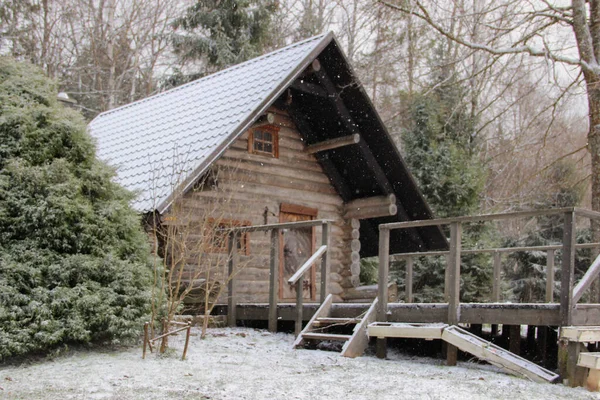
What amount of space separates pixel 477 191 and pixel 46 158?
49.0 ft

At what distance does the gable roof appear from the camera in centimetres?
1241

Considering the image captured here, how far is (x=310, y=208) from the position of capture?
15.6m

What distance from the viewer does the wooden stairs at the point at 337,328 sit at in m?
9.59

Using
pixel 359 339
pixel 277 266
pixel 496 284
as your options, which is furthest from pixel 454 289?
pixel 496 284

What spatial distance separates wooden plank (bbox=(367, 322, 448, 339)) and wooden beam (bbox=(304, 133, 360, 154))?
547cm

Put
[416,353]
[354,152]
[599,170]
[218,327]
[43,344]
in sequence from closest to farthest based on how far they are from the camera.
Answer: [43,344], [416,353], [218,327], [599,170], [354,152]

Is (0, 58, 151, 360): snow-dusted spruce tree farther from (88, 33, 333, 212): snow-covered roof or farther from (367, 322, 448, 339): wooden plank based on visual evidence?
(367, 322, 448, 339): wooden plank

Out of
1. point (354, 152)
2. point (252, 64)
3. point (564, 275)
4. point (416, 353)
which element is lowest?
point (416, 353)

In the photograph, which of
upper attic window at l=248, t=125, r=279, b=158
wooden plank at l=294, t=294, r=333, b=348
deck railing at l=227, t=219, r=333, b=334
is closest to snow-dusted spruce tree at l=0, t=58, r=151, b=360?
deck railing at l=227, t=219, r=333, b=334

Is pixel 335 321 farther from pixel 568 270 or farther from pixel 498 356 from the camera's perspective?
pixel 568 270

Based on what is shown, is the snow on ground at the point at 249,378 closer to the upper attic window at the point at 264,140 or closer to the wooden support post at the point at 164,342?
the wooden support post at the point at 164,342

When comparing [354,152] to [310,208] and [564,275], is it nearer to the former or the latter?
[310,208]

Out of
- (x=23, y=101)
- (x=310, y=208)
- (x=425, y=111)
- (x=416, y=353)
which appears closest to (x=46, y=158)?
(x=23, y=101)

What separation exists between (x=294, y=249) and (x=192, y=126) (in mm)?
3803
